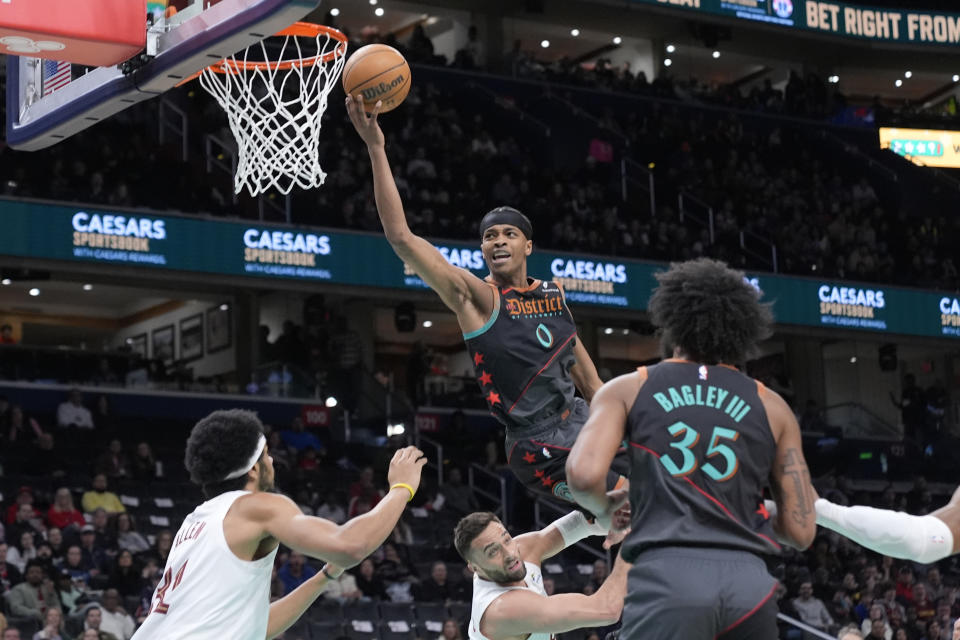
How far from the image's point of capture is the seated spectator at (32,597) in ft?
47.2

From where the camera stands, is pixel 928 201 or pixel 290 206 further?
pixel 928 201

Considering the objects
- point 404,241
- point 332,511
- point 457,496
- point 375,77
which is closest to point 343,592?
point 332,511

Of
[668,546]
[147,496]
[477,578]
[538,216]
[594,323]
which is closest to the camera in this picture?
[668,546]

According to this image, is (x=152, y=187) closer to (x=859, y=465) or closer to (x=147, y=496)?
(x=147, y=496)

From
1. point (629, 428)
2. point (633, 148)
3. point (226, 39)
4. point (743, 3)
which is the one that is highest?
point (743, 3)

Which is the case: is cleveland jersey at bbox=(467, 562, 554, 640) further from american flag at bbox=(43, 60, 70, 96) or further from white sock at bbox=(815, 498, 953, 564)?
american flag at bbox=(43, 60, 70, 96)

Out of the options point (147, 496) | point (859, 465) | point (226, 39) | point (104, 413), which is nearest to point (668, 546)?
point (226, 39)

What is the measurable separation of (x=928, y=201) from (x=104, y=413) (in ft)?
67.0

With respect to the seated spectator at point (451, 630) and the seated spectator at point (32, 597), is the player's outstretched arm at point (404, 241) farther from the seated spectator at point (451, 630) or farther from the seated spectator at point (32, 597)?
the seated spectator at point (32, 597)

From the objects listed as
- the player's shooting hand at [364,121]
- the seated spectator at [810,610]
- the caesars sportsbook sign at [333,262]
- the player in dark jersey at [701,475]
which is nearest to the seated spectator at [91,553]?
the caesars sportsbook sign at [333,262]

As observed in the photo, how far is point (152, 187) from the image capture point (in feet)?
75.3

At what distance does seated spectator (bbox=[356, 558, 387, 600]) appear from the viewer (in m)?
17.5

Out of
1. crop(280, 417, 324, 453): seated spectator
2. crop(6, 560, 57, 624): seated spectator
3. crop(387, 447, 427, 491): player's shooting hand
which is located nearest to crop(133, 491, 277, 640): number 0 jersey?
crop(387, 447, 427, 491): player's shooting hand

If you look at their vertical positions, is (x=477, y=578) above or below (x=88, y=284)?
below
